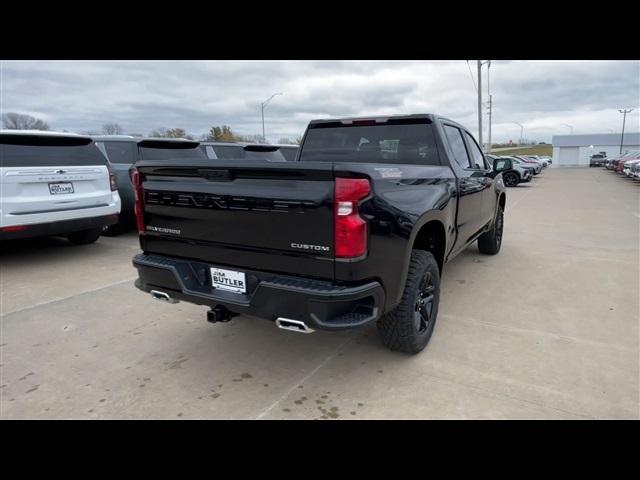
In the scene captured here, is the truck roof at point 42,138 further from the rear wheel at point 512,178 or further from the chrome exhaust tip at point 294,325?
the rear wheel at point 512,178

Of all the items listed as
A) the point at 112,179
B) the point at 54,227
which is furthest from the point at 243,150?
the point at 54,227

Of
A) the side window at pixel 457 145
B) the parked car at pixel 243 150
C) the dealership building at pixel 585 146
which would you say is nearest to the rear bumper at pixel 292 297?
the side window at pixel 457 145

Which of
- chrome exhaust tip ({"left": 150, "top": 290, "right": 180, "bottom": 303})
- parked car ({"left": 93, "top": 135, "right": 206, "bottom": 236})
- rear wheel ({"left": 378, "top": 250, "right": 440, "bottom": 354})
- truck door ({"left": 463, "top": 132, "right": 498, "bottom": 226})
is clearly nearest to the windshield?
truck door ({"left": 463, "top": 132, "right": 498, "bottom": 226})

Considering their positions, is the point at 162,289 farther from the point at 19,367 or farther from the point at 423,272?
the point at 423,272

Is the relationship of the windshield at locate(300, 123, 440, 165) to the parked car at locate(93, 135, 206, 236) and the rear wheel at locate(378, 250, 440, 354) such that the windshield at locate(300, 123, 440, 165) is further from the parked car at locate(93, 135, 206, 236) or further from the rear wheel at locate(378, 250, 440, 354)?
the parked car at locate(93, 135, 206, 236)

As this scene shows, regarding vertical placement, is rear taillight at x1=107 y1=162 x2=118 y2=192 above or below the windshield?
below

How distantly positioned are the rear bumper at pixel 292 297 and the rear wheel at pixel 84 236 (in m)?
4.92

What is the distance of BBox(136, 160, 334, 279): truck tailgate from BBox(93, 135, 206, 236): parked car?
4846 mm

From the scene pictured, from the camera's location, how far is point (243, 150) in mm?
10375

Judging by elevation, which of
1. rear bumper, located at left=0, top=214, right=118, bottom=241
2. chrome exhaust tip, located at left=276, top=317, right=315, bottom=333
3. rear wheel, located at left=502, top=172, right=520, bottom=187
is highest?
rear bumper, located at left=0, top=214, right=118, bottom=241

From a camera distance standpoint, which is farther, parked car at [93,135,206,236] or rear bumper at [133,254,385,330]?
parked car at [93,135,206,236]

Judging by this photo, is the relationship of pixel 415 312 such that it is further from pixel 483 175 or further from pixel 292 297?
pixel 483 175

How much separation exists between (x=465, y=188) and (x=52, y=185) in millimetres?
5231

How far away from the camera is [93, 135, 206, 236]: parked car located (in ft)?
24.7
